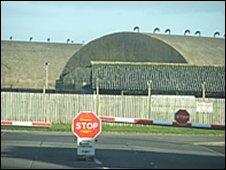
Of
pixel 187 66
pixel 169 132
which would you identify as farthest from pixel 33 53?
pixel 169 132

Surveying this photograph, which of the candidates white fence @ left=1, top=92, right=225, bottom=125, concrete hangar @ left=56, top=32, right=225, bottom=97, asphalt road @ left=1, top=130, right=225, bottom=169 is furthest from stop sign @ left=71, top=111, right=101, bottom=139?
concrete hangar @ left=56, top=32, right=225, bottom=97

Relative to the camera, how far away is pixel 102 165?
15.7 m

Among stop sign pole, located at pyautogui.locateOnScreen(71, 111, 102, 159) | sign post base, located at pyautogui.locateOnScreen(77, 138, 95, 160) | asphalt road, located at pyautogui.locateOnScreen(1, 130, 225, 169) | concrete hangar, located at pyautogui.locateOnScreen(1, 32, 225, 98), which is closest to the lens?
asphalt road, located at pyautogui.locateOnScreen(1, 130, 225, 169)

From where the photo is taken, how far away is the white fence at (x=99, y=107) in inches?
1515

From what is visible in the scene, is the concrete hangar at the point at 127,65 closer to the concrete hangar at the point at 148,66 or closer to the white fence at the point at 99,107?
the concrete hangar at the point at 148,66

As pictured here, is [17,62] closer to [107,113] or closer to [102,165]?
[107,113]

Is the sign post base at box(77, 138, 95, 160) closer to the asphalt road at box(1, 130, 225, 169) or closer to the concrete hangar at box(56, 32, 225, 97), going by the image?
the asphalt road at box(1, 130, 225, 169)

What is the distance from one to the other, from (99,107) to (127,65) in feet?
49.0

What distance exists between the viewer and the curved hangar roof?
5857cm

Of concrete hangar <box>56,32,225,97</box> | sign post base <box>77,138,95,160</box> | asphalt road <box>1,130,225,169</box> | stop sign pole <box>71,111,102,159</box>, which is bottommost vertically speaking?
asphalt road <box>1,130,225,169</box>

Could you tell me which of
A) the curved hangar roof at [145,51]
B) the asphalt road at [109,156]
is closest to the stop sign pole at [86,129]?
the asphalt road at [109,156]

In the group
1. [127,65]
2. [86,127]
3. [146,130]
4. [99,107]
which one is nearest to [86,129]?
[86,127]

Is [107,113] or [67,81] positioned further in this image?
[67,81]

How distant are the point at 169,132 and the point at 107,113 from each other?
7.01 meters
